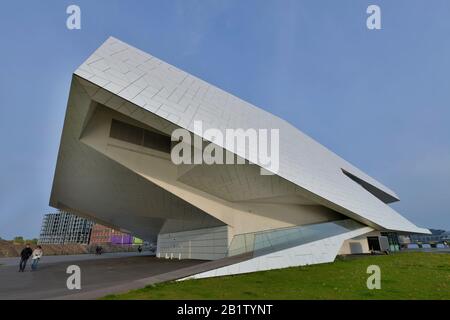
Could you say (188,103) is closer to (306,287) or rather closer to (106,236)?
(306,287)

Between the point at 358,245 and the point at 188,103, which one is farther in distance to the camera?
the point at 358,245

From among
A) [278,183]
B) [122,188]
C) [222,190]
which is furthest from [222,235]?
[122,188]

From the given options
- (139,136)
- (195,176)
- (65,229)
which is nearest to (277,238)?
(195,176)

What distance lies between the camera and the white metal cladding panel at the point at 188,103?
444 inches

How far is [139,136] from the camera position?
15945 mm

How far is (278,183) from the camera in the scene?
47.5 feet

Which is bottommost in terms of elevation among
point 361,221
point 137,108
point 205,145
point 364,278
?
point 364,278

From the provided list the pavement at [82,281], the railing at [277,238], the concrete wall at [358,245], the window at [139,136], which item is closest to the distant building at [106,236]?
the pavement at [82,281]

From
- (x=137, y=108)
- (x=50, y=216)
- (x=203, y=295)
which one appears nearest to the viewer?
(x=203, y=295)

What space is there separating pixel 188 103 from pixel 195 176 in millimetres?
4150

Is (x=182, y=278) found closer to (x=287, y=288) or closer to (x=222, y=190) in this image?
(x=287, y=288)

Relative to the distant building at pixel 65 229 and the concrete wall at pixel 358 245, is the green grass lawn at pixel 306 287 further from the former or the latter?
the distant building at pixel 65 229

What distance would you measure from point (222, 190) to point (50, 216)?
5942 inches

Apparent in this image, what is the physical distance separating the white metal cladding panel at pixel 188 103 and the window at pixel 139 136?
3231 millimetres
